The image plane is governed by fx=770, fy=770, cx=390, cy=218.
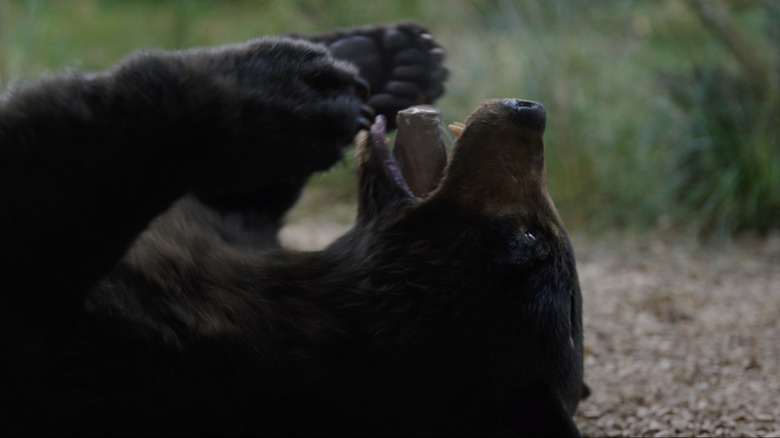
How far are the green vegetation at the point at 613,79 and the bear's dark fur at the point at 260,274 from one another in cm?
264

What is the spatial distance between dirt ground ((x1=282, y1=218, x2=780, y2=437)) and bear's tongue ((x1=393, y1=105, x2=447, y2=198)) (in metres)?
0.89

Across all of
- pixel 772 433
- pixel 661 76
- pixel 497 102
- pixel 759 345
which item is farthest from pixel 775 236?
pixel 497 102

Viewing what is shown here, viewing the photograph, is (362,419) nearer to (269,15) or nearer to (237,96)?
(237,96)

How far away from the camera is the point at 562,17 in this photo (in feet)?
17.7

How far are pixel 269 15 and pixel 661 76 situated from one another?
3444 millimetres

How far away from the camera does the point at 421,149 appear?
1891 mm

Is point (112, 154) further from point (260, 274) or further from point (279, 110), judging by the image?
point (260, 274)

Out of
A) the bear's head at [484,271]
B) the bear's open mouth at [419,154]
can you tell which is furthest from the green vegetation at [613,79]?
the bear's head at [484,271]

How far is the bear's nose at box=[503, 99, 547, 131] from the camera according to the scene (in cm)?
180

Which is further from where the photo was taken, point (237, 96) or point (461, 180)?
point (461, 180)

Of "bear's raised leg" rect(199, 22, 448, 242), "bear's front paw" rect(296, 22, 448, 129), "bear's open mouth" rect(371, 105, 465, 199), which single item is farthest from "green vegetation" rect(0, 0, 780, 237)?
"bear's open mouth" rect(371, 105, 465, 199)

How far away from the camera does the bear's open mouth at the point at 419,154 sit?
1877mm

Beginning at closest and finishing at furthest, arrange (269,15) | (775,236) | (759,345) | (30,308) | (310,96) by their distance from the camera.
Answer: (30,308), (310,96), (759,345), (775,236), (269,15)

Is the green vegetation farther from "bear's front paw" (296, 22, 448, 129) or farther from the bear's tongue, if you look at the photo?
the bear's tongue
